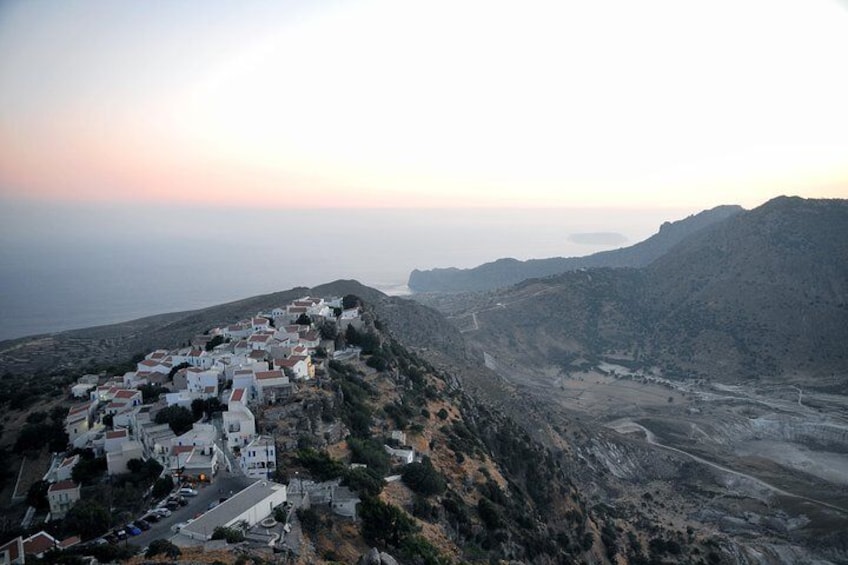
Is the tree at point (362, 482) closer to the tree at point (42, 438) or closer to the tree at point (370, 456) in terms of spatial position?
the tree at point (370, 456)

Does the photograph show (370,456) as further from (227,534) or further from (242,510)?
(227,534)

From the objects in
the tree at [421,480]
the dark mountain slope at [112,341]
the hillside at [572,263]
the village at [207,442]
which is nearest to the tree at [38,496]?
the village at [207,442]

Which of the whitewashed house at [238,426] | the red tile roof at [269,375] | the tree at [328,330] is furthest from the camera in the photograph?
the tree at [328,330]

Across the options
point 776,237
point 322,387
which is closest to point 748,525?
point 322,387

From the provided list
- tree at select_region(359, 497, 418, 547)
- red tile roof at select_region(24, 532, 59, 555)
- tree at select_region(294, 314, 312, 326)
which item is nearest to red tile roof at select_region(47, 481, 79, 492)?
red tile roof at select_region(24, 532, 59, 555)

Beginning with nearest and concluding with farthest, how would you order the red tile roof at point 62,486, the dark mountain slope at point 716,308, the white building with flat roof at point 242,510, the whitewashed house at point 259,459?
the white building with flat roof at point 242,510
the red tile roof at point 62,486
the whitewashed house at point 259,459
the dark mountain slope at point 716,308

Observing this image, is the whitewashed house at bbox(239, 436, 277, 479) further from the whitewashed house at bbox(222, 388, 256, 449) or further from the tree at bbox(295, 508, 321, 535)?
the tree at bbox(295, 508, 321, 535)
